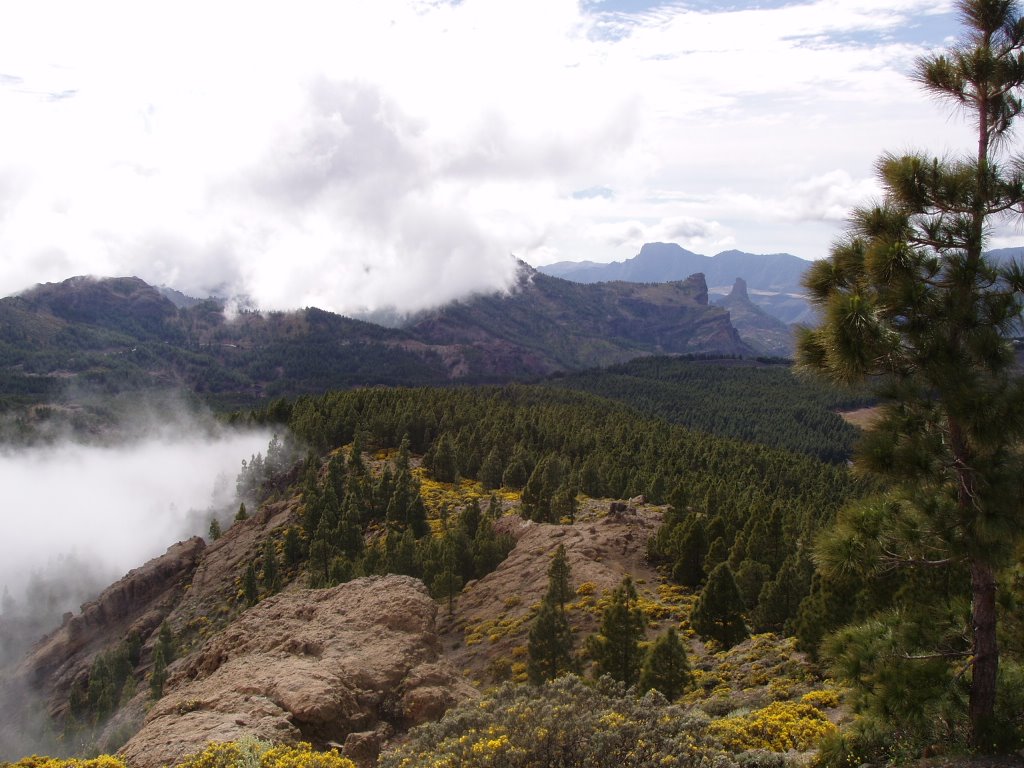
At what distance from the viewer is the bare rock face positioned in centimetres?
1981

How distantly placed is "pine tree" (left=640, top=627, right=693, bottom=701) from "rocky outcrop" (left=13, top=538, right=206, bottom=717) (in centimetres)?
6737

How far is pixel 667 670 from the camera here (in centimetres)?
3047

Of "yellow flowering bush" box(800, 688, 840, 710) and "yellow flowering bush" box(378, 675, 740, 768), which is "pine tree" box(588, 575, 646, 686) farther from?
"yellow flowering bush" box(378, 675, 740, 768)

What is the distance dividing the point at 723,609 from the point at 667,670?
10.8 m

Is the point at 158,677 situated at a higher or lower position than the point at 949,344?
lower

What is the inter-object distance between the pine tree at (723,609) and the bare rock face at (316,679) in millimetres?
17146

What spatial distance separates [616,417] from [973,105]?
474ft

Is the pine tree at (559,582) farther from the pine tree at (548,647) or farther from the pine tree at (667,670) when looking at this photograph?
the pine tree at (667,670)

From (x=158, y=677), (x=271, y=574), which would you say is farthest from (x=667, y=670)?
(x=271, y=574)

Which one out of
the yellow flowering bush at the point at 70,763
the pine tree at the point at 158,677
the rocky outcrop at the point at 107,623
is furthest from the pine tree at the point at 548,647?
the rocky outcrop at the point at 107,623

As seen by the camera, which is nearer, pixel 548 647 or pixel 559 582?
pixel 548 647

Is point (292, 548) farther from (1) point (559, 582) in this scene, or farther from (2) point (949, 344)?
(2) point (949, 344)

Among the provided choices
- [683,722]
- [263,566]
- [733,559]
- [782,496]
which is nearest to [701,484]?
[782,496]

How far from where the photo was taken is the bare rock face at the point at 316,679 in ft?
65.0
